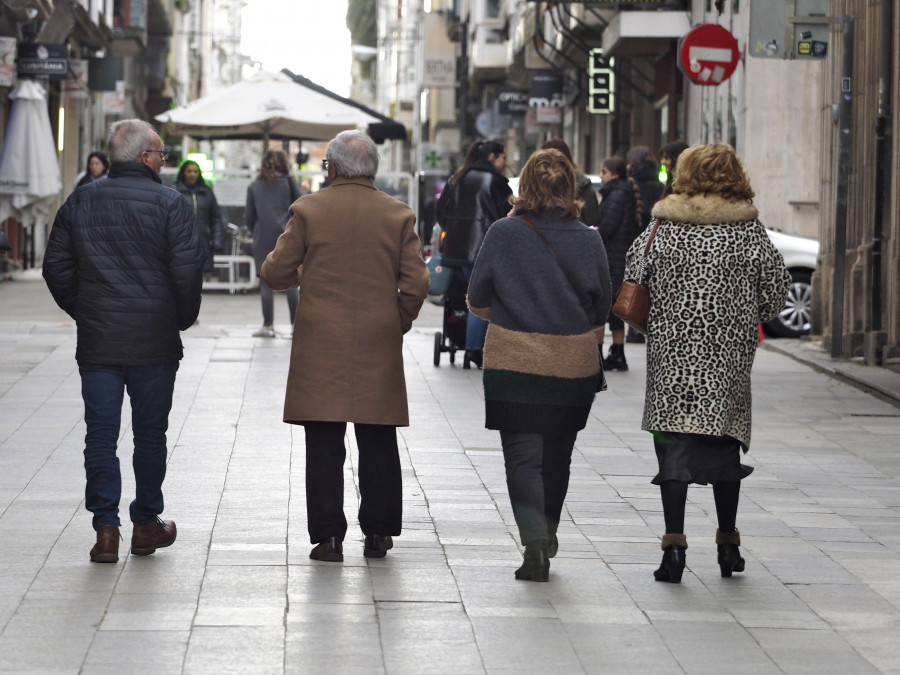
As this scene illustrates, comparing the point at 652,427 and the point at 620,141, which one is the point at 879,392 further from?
the point at 620,141

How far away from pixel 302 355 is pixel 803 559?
213cm

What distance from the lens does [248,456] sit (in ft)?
31.8

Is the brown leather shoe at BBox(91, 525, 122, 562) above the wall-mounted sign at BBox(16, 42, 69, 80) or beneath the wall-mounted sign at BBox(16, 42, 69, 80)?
beneath

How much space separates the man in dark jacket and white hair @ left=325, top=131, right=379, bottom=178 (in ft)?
1.97

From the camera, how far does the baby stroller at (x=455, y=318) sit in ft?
47.8

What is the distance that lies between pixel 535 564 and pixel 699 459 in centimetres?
75

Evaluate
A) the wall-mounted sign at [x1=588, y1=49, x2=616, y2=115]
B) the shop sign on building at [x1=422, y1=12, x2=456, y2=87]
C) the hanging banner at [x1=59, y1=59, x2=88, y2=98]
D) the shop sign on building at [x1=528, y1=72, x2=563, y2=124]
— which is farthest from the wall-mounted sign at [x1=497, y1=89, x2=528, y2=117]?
the shop sign on building at [x1=422, y1=12, x2=456, y2=87]

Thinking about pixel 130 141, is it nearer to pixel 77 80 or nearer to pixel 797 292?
pixel 797 292

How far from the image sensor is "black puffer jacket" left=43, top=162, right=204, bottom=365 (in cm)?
681

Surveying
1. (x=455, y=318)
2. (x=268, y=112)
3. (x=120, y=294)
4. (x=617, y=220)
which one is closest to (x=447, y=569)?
(x=120, y=294)

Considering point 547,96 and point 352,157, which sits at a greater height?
point 547,96

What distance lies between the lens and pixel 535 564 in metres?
6.61

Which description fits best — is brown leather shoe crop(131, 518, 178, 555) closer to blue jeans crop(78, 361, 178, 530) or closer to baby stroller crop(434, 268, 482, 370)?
blue jeans crop(78, 361, 178, 530)

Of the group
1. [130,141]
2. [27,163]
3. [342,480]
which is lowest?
[342,480]
